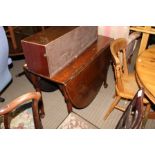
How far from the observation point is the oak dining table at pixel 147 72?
1317 mm

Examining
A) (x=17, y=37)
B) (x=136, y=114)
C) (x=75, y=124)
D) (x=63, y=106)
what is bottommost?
(x=63, y=106)

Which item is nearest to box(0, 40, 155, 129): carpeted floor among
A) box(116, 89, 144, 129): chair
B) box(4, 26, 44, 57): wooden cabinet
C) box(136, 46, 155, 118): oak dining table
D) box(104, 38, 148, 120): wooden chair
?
box(104, 38, 148, 120): wooden chair

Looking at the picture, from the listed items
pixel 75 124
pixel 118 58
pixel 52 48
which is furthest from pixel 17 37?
pixel 75 124

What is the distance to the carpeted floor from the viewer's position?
1971 millimetres

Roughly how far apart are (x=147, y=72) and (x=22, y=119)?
1.10 meters

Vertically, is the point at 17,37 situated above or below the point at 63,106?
above

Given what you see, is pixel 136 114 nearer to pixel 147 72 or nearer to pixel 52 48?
pixel 147 72

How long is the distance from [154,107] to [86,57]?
1.01 metres

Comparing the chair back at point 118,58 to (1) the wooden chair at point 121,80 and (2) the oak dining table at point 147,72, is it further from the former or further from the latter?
(2) the oak dining table at point 147,72

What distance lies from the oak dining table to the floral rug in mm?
930

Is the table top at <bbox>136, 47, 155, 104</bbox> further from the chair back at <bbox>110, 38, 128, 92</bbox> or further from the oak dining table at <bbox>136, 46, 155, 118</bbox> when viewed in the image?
the chair back at <bbox>110, 38, 128, 92</bbox>

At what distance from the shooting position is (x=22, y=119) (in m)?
1.50
